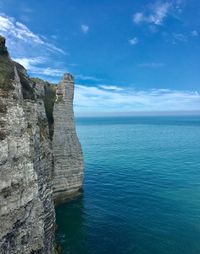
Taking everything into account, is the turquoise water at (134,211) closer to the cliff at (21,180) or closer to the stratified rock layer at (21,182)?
the cliff at (21,180)

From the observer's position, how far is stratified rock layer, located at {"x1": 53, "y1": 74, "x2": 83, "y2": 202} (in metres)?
44.9

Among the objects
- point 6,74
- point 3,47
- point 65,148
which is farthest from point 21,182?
point 65,148

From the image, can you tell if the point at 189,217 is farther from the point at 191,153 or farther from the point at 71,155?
the point at 191,153

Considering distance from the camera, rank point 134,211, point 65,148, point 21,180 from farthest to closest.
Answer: point 65,148 < point 134,211 < point 21,180

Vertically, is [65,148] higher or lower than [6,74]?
lower

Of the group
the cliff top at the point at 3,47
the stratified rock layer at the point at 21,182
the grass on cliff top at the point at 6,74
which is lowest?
the stratified rock layer at the point at 21,182

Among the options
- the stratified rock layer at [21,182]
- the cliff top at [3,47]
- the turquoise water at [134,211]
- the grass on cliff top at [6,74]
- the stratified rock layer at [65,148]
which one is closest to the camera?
the stratified rock layer at [21,182]

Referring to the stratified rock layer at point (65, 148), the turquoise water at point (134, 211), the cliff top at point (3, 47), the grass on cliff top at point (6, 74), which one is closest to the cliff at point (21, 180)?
the grass on cliff top at point (6, 74)

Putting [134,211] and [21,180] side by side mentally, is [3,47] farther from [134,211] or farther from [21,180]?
[134,211]

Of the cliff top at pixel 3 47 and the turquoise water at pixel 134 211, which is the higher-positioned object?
the cliff top at pixel 3 47

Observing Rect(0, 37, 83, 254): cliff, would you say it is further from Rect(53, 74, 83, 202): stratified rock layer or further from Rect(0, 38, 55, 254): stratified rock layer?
Rect(53, 74, 83, 202): stratified rock layer

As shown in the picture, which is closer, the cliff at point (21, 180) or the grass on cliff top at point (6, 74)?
the cliff at point (21, 180)

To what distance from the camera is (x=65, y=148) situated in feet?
152

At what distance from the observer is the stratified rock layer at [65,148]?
44.9 meters
